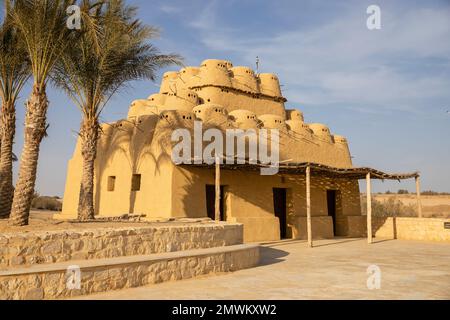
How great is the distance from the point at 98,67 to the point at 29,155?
4.05 meters

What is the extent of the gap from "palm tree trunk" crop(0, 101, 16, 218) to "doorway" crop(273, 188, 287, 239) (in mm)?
11551

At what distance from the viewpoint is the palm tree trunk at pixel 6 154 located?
1078 cm

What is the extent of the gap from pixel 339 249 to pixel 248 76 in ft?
37.7

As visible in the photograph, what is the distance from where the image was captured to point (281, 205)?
62.4 ft

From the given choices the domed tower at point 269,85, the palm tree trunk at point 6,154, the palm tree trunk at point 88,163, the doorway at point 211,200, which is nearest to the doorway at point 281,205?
the doorway at point 211,200

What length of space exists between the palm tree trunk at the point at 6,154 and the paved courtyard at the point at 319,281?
5.76m

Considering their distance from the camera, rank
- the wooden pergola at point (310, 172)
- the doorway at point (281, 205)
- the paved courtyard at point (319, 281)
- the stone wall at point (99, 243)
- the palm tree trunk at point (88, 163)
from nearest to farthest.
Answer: the stone wall at point (99, 243) → the paved courtyard at point (319, 281) → the palm tree trunk at point (88, 163) → the wooden pergola at point (310, 172) → the doorway at point (281, 205)

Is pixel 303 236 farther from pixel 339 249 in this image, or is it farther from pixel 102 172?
pixel 102 172

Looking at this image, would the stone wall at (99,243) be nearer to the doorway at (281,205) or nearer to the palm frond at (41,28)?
the palm frond at (41,28)

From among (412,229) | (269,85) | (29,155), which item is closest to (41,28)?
(29,155)

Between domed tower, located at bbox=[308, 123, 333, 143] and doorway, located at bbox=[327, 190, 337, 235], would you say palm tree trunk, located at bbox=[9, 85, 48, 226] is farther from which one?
doorway, located at bbox=[327, 190, 337, 235]
